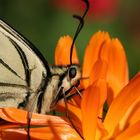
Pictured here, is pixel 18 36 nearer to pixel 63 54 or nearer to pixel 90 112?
pixel 63 54

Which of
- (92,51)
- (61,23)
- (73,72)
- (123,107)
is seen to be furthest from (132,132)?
(61,23)

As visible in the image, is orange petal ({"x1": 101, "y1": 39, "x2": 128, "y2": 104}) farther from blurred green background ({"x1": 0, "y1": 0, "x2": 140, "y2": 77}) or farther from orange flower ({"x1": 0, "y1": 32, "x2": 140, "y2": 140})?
blurred green background ({"x1": 0, "y1": 0, "x2": 140, "y2": 77})

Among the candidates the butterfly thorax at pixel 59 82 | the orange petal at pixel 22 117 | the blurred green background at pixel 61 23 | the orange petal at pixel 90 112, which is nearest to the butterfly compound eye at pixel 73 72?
the butterfly thorax at pixel 59 82

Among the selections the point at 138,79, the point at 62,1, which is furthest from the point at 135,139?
the point at 62,1

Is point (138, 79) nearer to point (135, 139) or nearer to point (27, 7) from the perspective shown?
point (135, 139)

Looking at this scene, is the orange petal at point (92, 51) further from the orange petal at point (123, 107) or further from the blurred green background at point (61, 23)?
the blurred green background at point (61, 23)

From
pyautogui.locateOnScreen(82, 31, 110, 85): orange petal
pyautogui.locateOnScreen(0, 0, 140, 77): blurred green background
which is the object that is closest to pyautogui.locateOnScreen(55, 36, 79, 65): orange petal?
pyautogui.locateOnScreen(82, 31, 110, 85): orange petal

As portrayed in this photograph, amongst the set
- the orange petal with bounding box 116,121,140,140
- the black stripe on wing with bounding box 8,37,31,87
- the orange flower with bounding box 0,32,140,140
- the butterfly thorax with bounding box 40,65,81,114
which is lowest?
the orange petal with bounding box 116,121,140,140
